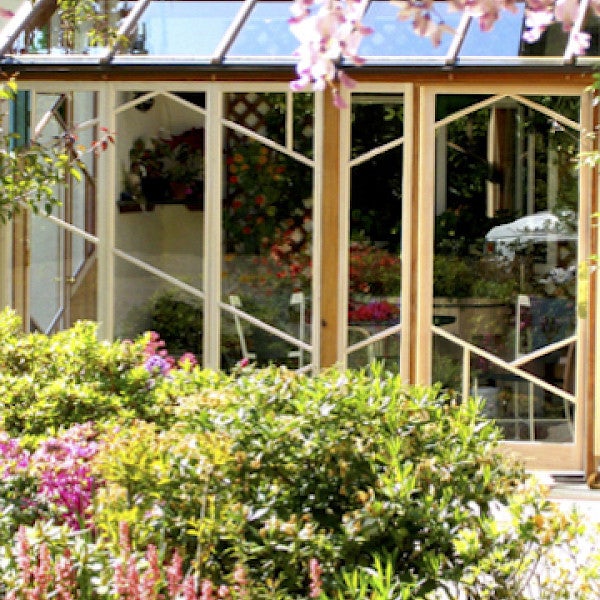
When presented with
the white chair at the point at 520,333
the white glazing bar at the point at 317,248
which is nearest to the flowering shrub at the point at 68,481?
the white glazing bar at the point at 317,248

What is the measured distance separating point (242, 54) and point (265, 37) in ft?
0.72

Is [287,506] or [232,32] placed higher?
[232,32]

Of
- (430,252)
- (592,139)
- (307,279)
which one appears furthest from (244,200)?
(592,139)

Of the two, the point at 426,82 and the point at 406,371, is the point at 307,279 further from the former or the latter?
the point at 426,82

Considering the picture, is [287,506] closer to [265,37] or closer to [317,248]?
[317,248]

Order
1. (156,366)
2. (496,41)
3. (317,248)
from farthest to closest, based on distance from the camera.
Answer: (317,248) → (496,41) → (156,366)

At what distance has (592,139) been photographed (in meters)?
8.14

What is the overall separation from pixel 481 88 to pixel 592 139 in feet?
2.59

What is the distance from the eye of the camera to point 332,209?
8.30m

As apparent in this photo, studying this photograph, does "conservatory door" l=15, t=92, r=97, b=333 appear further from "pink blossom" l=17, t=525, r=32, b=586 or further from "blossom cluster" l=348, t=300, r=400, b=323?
"pink blossom" l=17, t=525, r=32, b=586

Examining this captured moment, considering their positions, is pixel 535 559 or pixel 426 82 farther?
pixel 426 82

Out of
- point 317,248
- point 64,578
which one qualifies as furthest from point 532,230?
point 64,578

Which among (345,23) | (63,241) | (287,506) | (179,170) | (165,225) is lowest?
(287,506)

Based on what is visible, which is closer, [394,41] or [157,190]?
[394,41]
